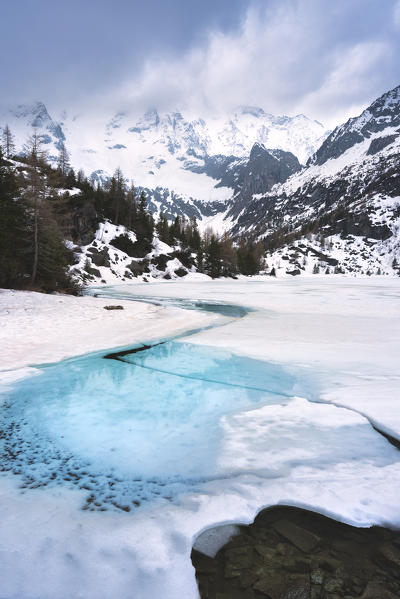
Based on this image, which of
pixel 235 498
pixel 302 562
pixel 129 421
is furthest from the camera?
pixel 129 421

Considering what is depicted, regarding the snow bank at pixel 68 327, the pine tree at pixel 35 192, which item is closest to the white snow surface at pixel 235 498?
the snow bank at pixel 68 327

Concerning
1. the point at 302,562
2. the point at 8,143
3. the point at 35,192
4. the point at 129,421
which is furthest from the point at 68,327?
the point at 8,143

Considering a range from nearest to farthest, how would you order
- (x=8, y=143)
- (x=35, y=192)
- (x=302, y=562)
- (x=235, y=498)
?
(x=302, y=562), (x=235, y=498), (x=35, y=192), (x=8, y=143)

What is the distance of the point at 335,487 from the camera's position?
3156 millimetres

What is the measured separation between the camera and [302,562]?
236 cm

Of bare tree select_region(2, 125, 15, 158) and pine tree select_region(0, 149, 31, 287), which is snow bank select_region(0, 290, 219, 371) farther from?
bare tree select_region(2, 125, 15, 158)

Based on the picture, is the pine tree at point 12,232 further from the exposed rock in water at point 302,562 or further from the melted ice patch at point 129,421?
the exposed rock in water at point 302,562

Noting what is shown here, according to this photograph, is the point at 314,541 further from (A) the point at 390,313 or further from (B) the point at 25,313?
(A) the point at 390,313

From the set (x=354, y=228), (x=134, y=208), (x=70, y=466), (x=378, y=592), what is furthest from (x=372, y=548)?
(x=354, y=228)

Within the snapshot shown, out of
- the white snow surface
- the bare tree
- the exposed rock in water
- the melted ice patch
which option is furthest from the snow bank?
the bare tree

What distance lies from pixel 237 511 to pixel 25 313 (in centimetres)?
1372

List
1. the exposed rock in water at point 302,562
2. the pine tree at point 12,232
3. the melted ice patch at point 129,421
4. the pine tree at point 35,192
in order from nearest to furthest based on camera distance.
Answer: the exposed rock in water at point 302,562
the melted ice patch at point 129,421
the pine tree at point 12,232
the pine tree at point 35,192

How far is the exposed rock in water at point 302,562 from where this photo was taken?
2.11m

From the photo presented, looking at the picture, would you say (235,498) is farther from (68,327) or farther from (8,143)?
(8,143)
